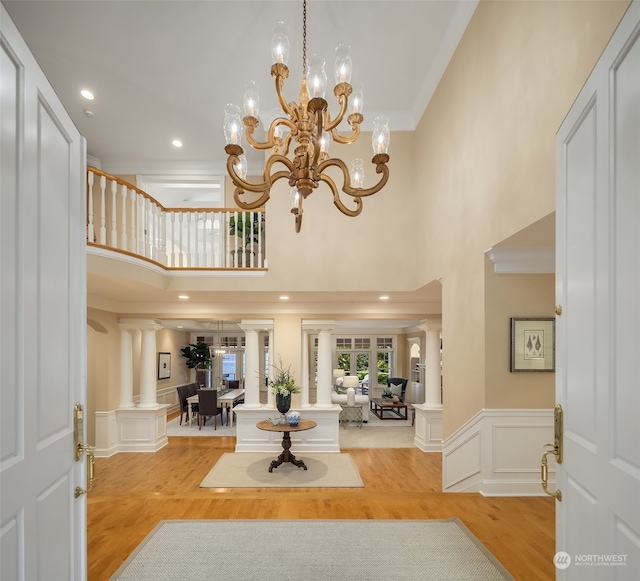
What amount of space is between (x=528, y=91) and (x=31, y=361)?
126 inches

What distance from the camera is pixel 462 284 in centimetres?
Result: 401

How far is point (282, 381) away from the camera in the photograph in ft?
22.6

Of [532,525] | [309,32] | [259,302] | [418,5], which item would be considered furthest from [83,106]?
[532,525]

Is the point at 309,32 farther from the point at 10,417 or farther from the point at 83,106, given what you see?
the point at 10,417

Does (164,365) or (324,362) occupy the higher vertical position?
(324,362)

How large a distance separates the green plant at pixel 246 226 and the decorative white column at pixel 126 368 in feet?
11.0

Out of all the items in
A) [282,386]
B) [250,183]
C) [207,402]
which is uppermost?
[250,183]

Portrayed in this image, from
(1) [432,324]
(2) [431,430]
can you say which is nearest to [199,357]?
(1) [432,324]

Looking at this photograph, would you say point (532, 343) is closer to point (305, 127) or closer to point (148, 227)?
point (305, 127)

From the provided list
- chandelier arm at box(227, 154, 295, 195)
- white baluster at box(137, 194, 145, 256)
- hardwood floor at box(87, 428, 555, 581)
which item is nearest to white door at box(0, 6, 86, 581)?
chandelier arm at box(227, 154, 295, 195)

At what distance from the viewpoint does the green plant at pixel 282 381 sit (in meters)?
6.78

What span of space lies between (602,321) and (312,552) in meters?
2.34

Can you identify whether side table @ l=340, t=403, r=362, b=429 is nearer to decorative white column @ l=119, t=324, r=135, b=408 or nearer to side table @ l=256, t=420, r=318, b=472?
side table @ l=256, t=420, r=318, b=472

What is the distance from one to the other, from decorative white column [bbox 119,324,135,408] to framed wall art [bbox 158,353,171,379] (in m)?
3.81
